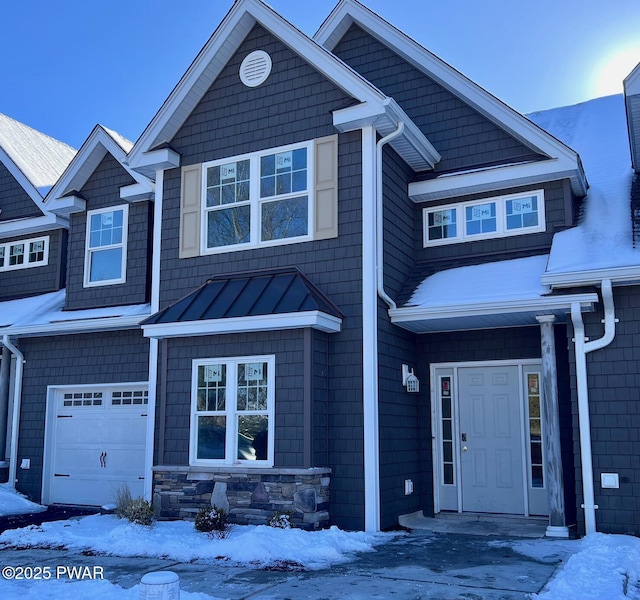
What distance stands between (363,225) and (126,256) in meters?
5.31

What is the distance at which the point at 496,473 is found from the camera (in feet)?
35.8

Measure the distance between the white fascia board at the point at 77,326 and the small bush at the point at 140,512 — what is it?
3540 millimetres

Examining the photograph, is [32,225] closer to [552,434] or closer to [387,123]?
[387,123]

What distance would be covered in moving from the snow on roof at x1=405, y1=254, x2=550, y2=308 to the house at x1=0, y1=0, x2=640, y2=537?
1.7 inches

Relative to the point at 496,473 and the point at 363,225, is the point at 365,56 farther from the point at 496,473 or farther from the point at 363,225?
the point at 496,473

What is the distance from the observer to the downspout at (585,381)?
9.23 metres

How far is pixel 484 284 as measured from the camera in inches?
407

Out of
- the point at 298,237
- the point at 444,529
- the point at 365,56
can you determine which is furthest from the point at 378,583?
the point at 365,56

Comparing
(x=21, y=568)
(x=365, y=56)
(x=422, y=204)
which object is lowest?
(x=21, y=568)

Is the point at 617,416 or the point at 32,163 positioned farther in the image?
the point at 32,163

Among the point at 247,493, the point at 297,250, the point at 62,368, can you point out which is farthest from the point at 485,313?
the point at 62,368

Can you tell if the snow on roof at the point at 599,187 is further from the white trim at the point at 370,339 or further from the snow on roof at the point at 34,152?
the snow on roof at the point at 34,152

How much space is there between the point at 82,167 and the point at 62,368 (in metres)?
3.83

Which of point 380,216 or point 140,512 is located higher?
point 380,216
